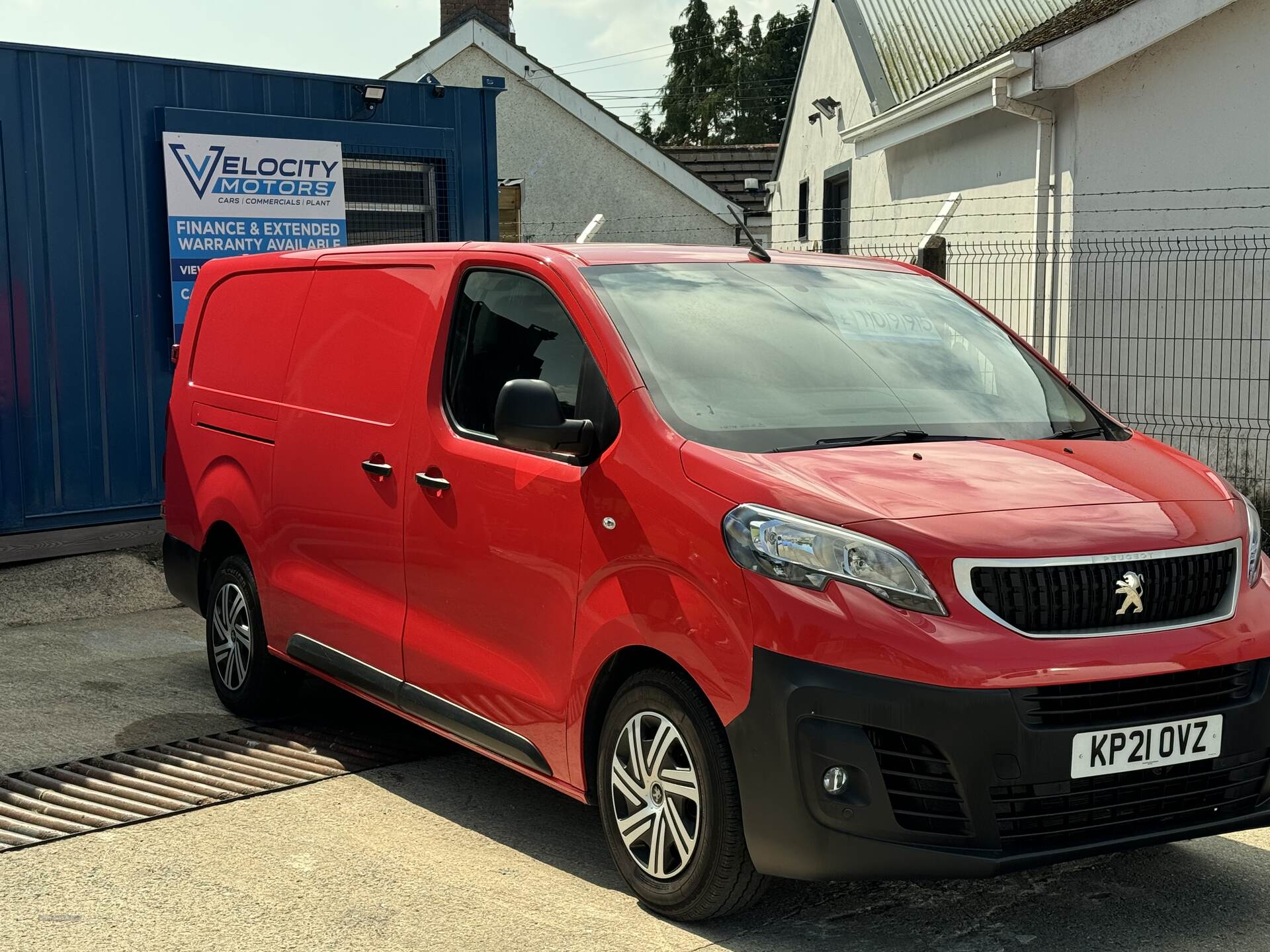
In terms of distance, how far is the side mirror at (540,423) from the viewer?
4164mm

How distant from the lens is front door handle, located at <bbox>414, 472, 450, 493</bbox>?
185 inches

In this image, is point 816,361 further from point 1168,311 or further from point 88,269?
point 1168,311

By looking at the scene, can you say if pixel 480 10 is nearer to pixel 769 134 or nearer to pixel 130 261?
pixel 130 261

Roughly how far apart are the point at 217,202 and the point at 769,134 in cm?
5211

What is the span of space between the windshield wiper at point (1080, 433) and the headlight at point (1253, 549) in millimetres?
540

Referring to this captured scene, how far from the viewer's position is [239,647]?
6.17m

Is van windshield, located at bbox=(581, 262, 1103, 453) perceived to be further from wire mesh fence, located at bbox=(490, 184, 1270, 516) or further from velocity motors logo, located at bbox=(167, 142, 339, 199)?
velocity motors logo, located at bbox=(167, 142, 339, 199)

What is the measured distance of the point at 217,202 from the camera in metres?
9.84

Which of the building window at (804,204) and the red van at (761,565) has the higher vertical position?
the building window at (804,204)

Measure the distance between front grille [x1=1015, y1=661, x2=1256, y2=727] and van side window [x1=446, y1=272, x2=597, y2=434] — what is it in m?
1.69

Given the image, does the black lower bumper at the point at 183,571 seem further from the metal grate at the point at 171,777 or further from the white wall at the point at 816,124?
the white wall at the point at 816,124

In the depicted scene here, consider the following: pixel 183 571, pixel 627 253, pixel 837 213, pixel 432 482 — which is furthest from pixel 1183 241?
pixel 837 213

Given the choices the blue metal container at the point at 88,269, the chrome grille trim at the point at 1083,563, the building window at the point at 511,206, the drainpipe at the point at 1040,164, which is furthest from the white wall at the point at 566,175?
the chrome grille trim at the point at 1083,563

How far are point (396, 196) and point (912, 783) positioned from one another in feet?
27.6
